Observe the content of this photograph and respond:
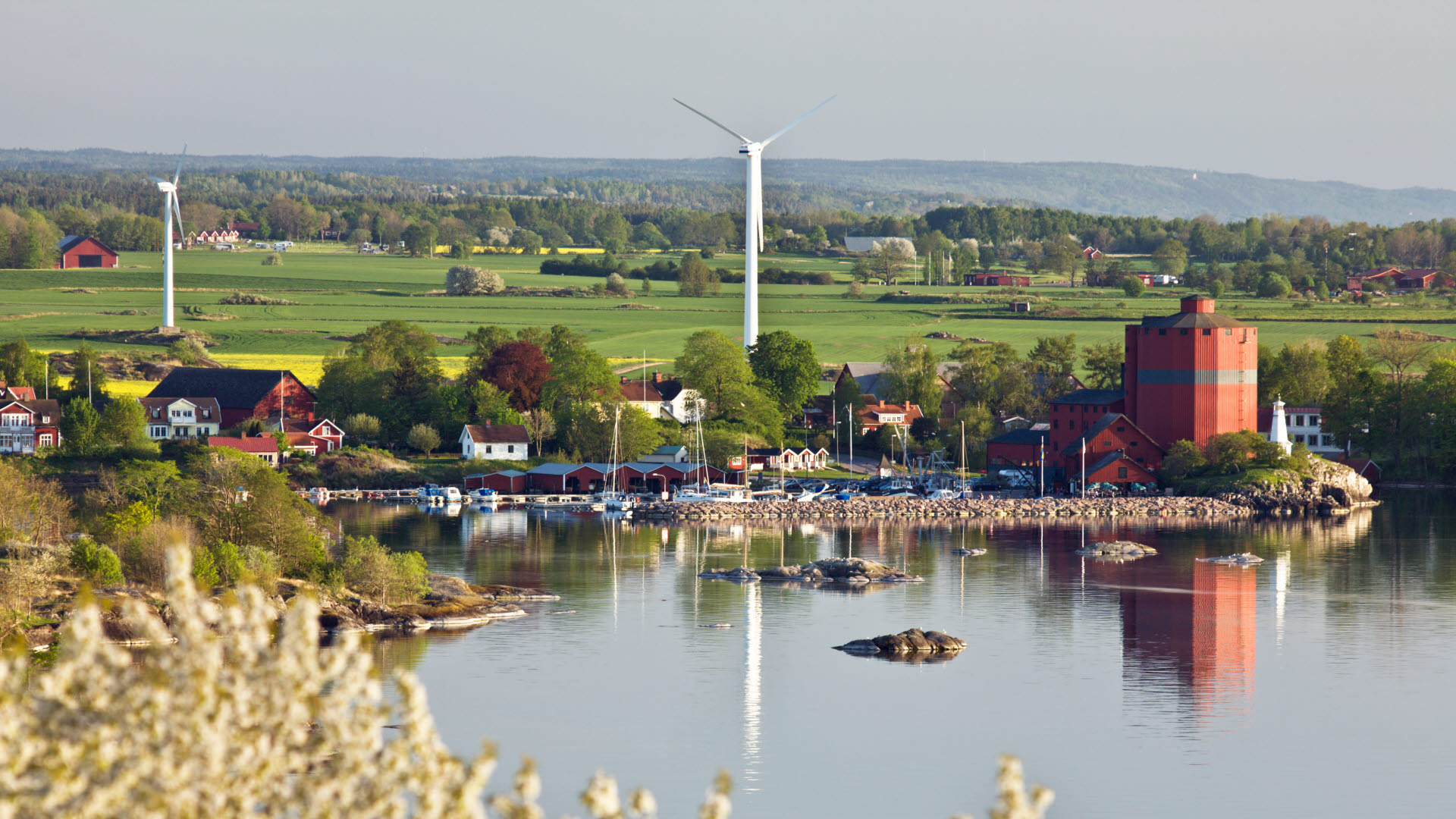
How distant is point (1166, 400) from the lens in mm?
59500

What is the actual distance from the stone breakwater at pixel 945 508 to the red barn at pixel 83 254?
75.7 meters

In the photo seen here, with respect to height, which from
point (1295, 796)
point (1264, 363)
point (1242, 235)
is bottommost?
point (1295, 796)

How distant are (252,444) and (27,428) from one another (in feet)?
24.9

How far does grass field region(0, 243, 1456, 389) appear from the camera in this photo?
89.3 metres

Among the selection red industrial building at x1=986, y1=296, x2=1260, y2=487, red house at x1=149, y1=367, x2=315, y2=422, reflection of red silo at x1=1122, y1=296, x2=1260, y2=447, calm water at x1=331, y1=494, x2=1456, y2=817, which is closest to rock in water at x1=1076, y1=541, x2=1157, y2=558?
calm water at x1=331, y1=494, x2=1456, y2=817

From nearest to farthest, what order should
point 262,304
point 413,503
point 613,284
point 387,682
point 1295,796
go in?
point 1295,796 < point 387,682 < point 413,503 < point 262,304 < point 613,284

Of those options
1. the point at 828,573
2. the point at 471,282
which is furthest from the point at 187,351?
the point at 828,573

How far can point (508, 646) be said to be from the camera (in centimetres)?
3016

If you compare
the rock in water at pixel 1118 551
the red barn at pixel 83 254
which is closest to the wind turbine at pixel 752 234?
the rock in water at pixel 1118 551

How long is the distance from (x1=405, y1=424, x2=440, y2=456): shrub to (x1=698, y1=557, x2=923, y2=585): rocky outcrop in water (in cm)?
2567

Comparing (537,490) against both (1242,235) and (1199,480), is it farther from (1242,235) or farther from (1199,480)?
(1242,235)

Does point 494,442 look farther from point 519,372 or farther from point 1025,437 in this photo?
point 1025,437

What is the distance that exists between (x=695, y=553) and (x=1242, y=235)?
118m

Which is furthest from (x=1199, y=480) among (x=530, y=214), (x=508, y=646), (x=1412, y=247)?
(x=530, y=214)
